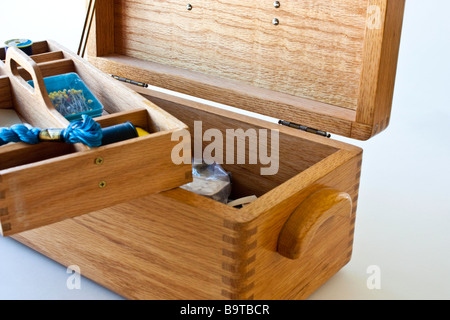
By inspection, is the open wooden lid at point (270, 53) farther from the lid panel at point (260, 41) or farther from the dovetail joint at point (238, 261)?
the dovetail joint at point (238, 261)

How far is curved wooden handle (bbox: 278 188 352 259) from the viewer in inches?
55.5

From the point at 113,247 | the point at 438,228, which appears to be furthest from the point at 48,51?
the point at 438,228

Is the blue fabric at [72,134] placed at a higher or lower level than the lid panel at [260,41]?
lower

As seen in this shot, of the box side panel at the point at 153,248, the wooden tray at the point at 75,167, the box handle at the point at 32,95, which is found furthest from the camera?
the box handle at the point at 32,95

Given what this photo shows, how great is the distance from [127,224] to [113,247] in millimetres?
87

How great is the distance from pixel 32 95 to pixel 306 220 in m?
0.69

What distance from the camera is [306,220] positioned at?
142 cm

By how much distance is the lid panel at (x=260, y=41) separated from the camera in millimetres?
1681

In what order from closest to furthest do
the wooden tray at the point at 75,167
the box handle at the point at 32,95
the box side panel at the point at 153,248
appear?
the wooden tray at the point at 75,167 → the box side panel at the point at 153,248 → the box handle at the point at 32,95

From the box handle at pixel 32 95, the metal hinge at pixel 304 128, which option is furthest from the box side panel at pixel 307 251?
the box handle at pixel 32 95

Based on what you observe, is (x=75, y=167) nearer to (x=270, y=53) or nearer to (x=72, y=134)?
(x=72, y=134)

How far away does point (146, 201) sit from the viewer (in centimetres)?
144

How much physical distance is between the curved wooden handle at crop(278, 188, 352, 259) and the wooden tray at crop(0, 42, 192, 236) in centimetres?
24

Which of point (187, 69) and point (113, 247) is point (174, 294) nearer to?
point (113, 247)
